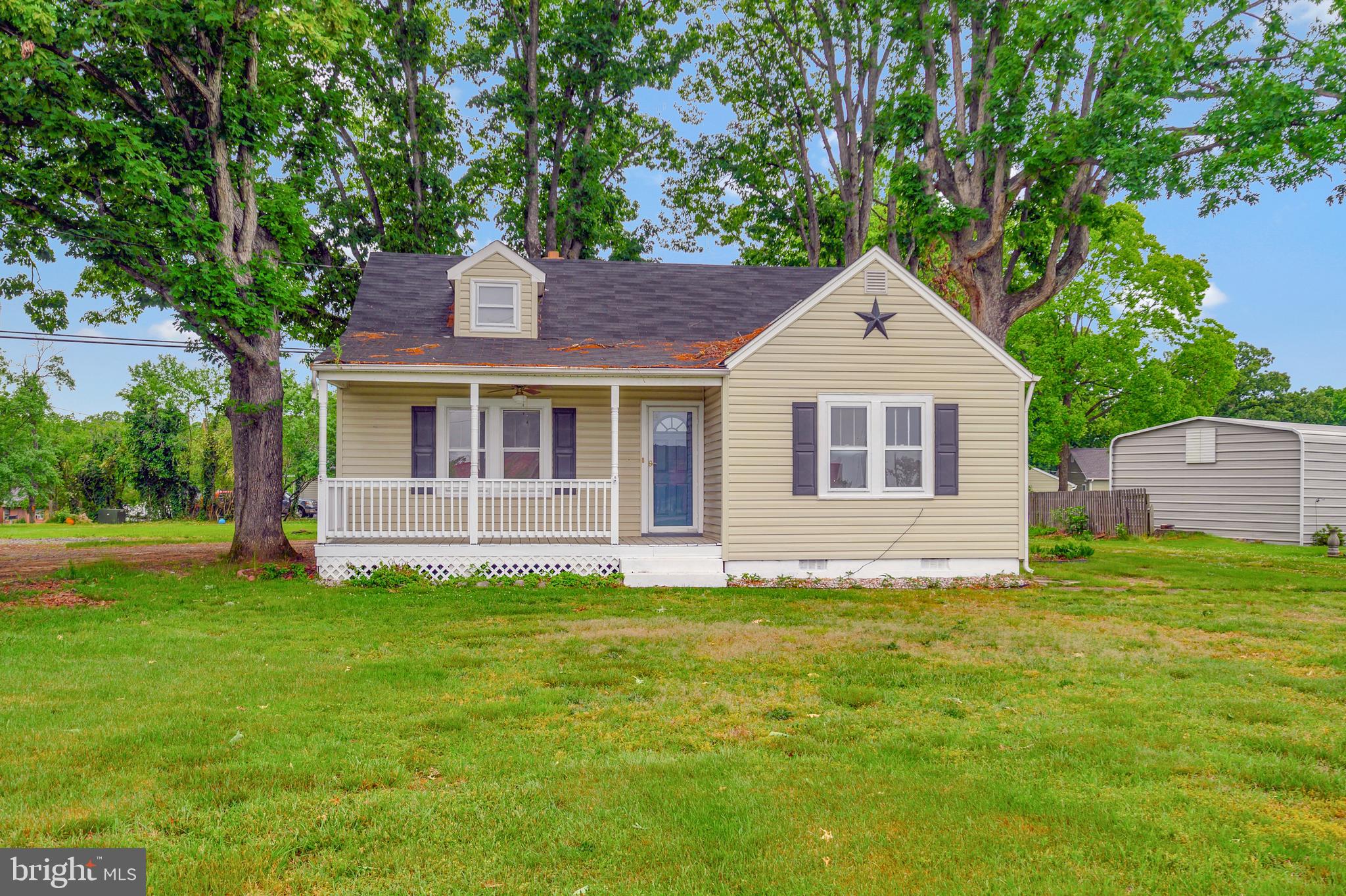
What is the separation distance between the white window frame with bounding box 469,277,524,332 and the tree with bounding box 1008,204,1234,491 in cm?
2293

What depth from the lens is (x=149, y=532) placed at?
27656 millimetres

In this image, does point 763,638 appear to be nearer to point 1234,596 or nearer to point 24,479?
point 1234,596

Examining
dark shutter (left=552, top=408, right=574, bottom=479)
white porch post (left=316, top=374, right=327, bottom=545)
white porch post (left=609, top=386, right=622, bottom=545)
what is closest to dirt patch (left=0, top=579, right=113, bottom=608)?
white porch post (left=316, top=374, right=327, bottom=545)

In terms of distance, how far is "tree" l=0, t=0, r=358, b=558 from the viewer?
12094 mm

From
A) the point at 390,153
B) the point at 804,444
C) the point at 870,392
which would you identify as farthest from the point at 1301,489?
the point at 390,153

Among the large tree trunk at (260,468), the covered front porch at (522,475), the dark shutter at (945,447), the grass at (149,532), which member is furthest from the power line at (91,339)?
the dark shutter at (945,447)

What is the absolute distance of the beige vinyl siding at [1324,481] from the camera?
20.2m

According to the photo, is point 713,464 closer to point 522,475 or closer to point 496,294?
point 522,475

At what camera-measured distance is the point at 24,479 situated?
38.3m

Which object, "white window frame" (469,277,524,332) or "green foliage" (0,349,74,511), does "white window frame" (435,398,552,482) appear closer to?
"white window frame" (469,277,524,332)

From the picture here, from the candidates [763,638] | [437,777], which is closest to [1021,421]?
[763,638]

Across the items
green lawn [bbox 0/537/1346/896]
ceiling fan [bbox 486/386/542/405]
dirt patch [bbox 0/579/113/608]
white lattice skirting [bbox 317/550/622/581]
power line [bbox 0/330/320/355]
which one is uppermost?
power line [bbox 0/330/320/355]

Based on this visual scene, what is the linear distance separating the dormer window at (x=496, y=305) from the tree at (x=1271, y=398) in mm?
54603

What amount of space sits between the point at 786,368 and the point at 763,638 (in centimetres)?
564
